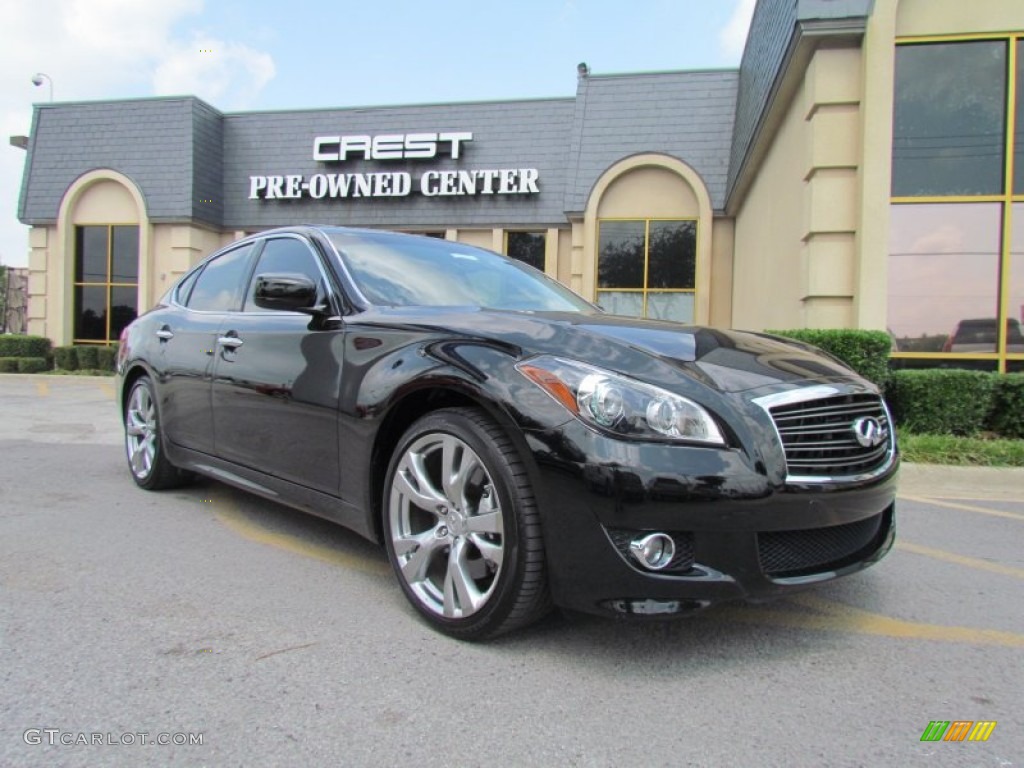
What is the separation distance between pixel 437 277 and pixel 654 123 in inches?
493

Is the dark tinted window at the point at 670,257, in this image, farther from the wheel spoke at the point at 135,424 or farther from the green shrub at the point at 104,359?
the green shrub at the point at 104,359

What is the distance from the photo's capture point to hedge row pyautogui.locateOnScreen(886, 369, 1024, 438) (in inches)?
266

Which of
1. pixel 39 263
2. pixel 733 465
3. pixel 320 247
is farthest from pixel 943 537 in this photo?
pixel 39 263

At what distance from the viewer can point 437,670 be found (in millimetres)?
2373

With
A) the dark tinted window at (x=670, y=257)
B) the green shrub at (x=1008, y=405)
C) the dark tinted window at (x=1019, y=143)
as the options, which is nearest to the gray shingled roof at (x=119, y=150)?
the dark tinted window at (x=670, y=257)

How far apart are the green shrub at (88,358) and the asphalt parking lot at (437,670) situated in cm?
1439

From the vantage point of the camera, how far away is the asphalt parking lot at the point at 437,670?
1.96 meters

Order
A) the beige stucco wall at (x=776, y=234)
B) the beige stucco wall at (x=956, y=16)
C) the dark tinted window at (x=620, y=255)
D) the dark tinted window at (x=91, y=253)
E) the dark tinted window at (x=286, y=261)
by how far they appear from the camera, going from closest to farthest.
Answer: the dark tinted window at (x=286, y=261)
the beige stucco wall at (x=956, y=16)
the beige stucco wall at (x=776, y=234)
the dark tinted window at (x=620, y=255)
the dark tinted window at (x=91, y=253)

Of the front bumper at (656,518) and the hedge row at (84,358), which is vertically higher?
the hedge row at (84,358)

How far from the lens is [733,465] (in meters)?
2.21

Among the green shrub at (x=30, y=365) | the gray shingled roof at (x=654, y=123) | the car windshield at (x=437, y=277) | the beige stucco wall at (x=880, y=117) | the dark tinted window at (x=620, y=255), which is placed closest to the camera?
the car windshield at (x=437, y=277)

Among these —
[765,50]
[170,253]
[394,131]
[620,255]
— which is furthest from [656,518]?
[170,253]

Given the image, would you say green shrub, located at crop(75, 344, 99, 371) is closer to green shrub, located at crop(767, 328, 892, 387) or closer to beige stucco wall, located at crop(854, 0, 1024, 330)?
green shrub, located at crop(767, 328, 892, 387)

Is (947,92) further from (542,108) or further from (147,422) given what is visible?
(542,108)
